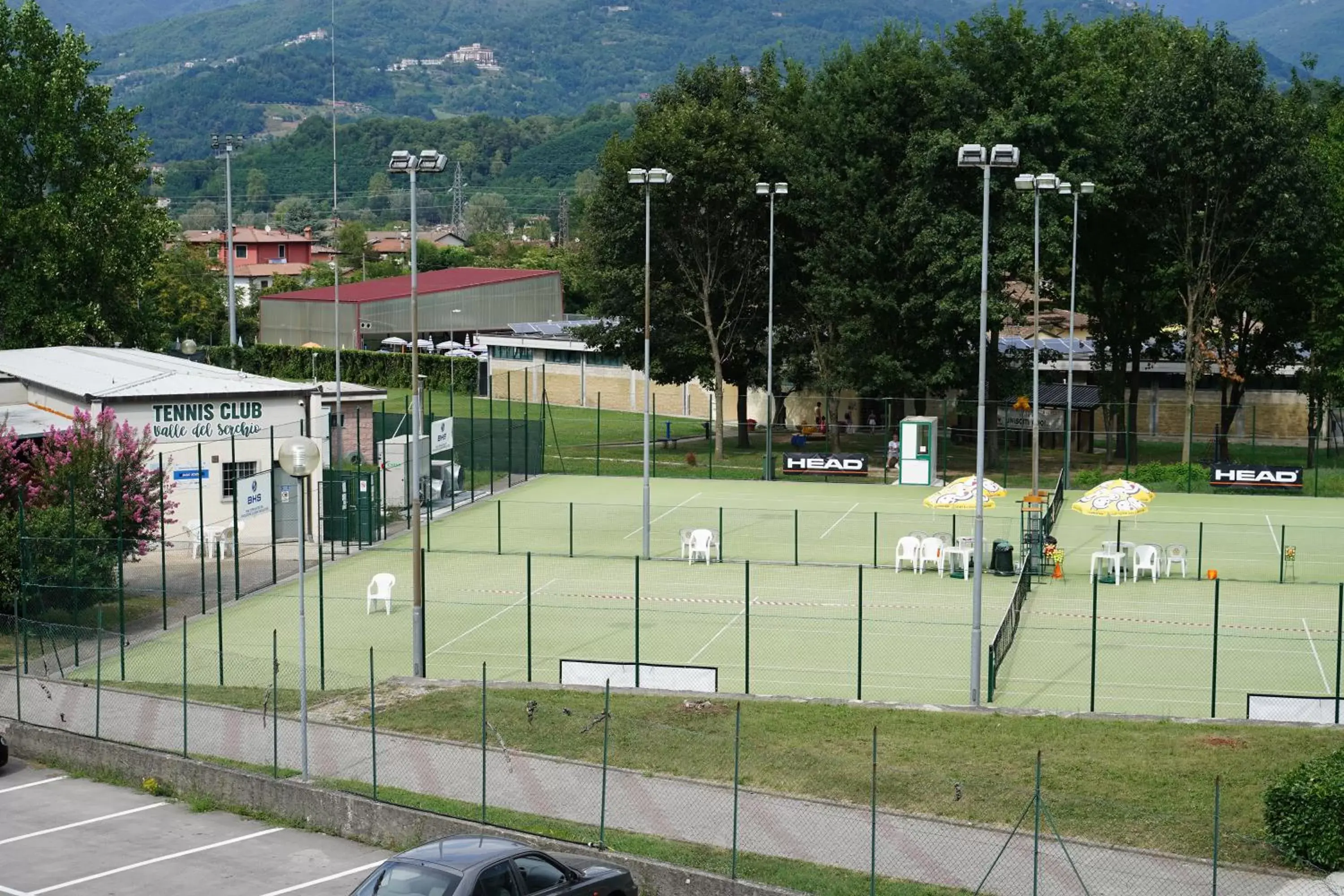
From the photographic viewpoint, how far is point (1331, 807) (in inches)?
717

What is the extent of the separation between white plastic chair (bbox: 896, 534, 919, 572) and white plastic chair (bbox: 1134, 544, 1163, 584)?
504cm

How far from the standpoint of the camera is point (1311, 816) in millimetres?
18359

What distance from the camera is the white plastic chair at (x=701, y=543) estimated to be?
4162cm

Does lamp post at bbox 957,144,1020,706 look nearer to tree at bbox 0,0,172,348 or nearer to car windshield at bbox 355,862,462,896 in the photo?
car windshield at bbox 355,862,462,896

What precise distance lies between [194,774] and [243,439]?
76.3ft

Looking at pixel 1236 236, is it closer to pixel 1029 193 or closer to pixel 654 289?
pixel 1029 193

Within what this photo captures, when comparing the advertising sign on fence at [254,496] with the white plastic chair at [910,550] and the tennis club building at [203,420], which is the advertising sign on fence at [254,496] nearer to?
the tennis club building at [203,420]

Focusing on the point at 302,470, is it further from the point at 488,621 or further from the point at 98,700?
the point at 488,621

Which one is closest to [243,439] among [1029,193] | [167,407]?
[167,407]

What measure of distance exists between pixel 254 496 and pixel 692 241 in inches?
1027

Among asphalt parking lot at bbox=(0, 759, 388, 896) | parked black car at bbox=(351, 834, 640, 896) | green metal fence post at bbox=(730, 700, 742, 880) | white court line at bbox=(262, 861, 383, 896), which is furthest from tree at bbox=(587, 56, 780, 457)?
parked black car at bbox=(351, 834, 640, 896)

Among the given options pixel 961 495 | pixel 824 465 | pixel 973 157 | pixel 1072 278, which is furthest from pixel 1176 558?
pixel 824 465

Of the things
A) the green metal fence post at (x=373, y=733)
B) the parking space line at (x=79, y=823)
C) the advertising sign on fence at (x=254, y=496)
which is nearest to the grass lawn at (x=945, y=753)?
the green metal fence post at (x=373, y=733)

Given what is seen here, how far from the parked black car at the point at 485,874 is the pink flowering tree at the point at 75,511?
18353 mm
